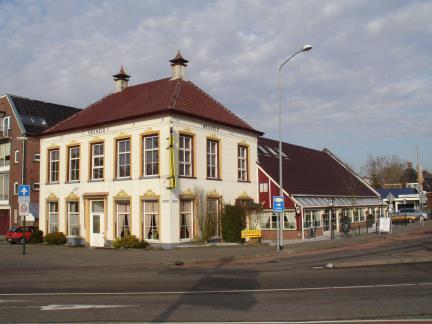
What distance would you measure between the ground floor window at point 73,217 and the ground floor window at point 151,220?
6251 mm

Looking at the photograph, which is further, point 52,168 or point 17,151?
point 17,151

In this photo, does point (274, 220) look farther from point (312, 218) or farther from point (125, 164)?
point (125, 164)

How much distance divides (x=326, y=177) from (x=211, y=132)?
16.7 metres

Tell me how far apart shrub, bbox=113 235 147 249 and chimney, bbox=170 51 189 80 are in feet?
36.7

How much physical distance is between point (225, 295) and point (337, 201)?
30439 mm

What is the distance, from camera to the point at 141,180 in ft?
92.0

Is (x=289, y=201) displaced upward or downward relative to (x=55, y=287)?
upward

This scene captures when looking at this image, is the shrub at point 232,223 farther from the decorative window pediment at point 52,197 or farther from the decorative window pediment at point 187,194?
the decorative window pediment at point 52,197

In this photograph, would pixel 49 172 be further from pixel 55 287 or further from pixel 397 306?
pixel 397 306

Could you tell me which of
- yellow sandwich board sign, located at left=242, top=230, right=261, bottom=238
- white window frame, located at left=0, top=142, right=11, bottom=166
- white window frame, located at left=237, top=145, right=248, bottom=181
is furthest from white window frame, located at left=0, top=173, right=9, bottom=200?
yellow sandwich board sign, located at left=242, top=230, right=261, bottom=238

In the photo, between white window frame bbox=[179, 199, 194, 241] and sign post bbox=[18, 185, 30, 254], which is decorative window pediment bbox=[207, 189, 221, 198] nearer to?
white window frame bbox=[179, 199, 194, 241]

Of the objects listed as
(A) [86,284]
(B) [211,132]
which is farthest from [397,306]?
(B) [211,132]

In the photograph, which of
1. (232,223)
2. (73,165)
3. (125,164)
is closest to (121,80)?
(73,165)

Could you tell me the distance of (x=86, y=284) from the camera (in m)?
13.8
